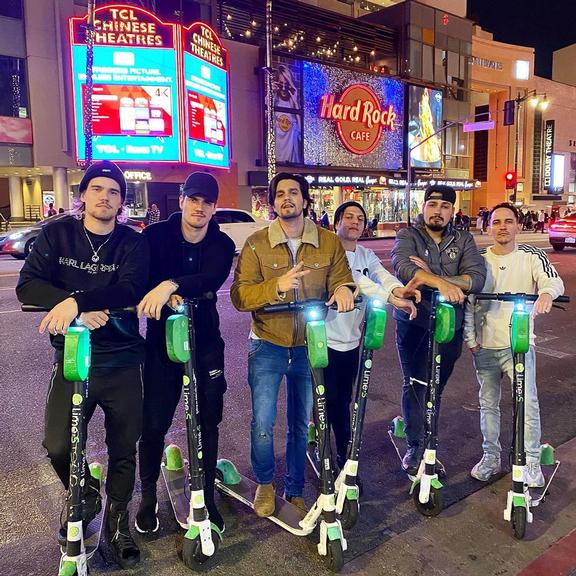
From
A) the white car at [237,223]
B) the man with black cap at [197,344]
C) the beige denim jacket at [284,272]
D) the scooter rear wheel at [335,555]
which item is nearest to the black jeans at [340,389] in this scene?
the beige denim jacket at [284,272]

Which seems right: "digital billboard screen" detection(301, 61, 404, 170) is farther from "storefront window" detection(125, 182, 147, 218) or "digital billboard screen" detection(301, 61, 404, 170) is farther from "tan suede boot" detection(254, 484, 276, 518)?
"tan suede boot" detection(254, 484, 276, 518)

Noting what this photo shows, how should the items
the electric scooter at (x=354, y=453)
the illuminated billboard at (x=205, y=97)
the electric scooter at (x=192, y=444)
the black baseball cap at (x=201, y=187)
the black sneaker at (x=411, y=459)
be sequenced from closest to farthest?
the electric scooter at (x=192, y=444) → the black baseball cap at (x=201, y=187) → the electric scooter at (x=354, y=453) → the black sneaker at (x=411, y=459) → the illuminated billboard at (x=205, y=97)

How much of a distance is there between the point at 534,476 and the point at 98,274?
324cm

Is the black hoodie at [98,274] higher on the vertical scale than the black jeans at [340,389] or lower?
higher

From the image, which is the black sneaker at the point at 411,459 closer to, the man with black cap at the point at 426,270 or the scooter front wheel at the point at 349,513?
the man with black cap at the point at 426,270

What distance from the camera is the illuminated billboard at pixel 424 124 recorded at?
3628 cm

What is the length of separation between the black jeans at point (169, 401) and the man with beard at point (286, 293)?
0.84 ft

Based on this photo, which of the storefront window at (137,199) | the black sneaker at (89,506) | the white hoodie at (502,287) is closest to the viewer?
the black sneaker at (89,506)


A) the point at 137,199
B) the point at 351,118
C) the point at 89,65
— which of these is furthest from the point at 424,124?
the point at 89,65

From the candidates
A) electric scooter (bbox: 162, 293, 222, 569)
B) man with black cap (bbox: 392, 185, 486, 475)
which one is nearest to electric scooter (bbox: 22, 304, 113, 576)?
electric scooter (bbox: 162, 293, 222, 569)

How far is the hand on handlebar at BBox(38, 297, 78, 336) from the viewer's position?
2.70 meters

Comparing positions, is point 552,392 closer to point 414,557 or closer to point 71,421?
point 414,557

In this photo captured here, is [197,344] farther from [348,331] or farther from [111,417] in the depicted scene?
[348,331]

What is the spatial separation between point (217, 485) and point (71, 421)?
4.33ft
